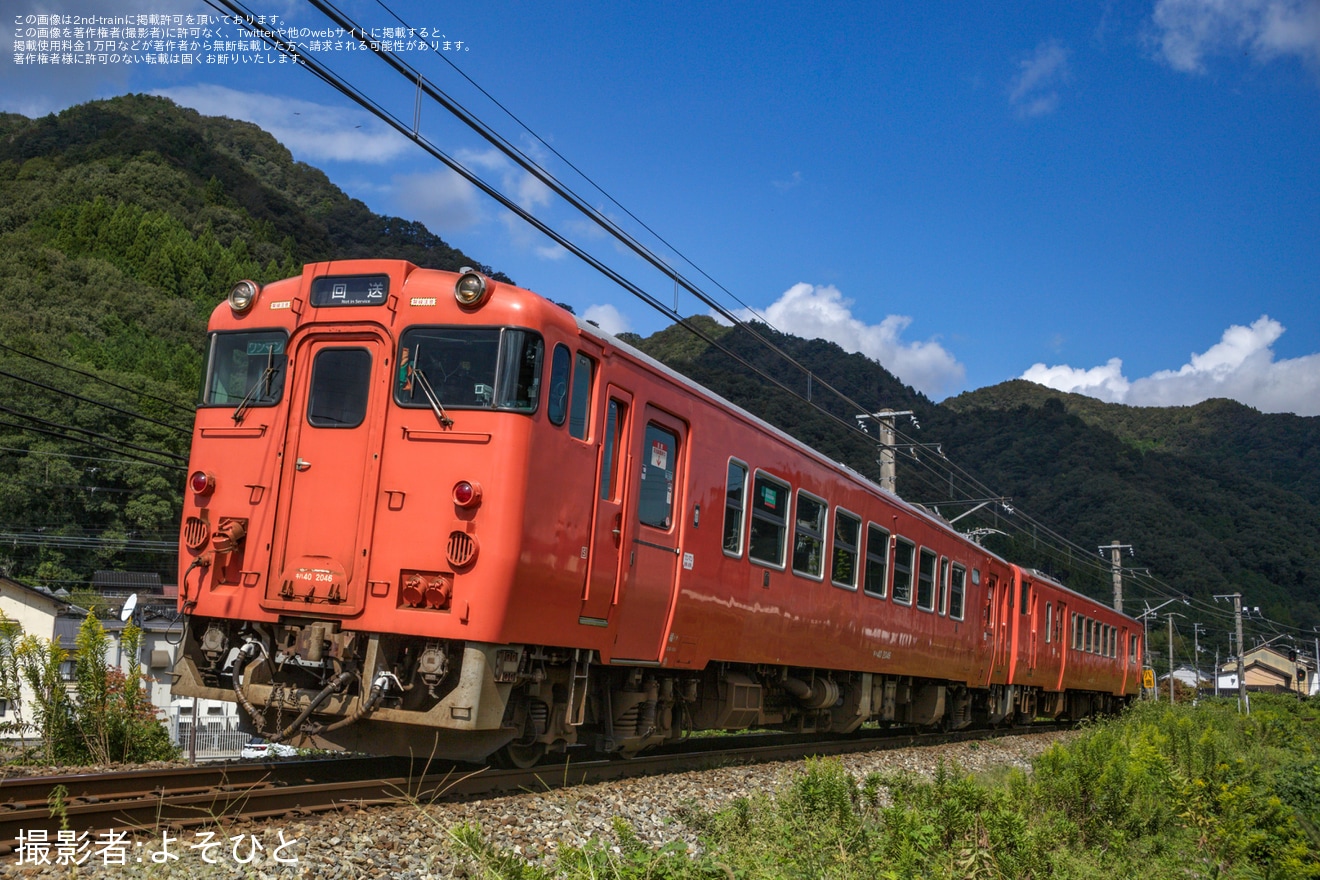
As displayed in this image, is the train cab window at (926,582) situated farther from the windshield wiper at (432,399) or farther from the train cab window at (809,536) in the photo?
the windshield wiper at (432,399)

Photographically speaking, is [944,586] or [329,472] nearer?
[329,472]

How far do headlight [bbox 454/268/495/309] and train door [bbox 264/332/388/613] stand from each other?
0.65 meters

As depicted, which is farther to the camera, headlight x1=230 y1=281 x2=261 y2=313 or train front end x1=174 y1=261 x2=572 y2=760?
headlight x1=230 y1=281 x2=261 y2=313

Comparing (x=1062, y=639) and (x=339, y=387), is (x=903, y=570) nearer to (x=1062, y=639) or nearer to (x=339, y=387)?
(x=339, y=387)

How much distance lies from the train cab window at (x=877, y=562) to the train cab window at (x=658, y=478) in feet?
15.2

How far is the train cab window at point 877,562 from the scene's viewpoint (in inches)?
488

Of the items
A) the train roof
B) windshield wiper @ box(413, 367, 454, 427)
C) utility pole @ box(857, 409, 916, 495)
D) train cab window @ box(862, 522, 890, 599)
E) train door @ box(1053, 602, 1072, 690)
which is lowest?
train door @ box(1053, 602, 1072, 690)

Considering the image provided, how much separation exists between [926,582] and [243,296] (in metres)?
10.0

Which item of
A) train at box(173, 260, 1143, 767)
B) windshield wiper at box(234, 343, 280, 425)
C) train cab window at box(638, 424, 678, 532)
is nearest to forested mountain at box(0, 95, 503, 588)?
windshield wiper at box(234, 343, 280, 425)

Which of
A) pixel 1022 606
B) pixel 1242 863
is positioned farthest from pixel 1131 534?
pixel 1242 863

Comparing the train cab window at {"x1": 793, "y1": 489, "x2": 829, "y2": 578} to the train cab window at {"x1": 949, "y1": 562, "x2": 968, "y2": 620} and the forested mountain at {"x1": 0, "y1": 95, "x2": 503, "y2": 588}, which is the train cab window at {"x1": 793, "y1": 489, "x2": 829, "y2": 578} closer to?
the train cab window at {"x1": 949, "y1": 562, "x2": 968, "y2": 620}

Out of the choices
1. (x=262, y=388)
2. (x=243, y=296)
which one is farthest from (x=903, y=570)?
(x=243, y=296)

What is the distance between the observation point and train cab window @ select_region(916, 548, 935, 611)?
14109mm

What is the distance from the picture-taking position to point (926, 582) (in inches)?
568
